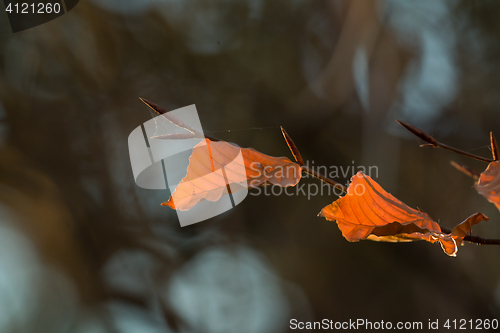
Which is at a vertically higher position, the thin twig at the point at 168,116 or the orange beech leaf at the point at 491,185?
the thin twig at the point at 168,116

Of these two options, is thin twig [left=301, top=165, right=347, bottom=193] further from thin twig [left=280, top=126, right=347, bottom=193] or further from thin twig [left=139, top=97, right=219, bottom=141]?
thin twig [left=139, top=97, right=219, bottom=141]

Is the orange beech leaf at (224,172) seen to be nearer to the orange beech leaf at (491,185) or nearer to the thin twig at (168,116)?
the thin twig at (168,116)

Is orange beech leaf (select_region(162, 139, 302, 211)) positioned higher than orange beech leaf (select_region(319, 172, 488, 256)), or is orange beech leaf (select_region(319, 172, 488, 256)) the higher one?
orange beech leaf (select_region(162, 139, 302, 211))

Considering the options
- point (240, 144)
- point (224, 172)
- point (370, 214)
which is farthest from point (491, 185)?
point (240, 144)

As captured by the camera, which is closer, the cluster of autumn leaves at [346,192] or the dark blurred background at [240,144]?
the cluster of autumn leaves at [346,192]

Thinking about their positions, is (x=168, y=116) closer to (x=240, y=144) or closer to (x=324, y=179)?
(x=324, y=179)

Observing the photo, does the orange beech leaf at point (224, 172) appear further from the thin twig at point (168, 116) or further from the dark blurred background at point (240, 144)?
the dark blurred background at point (240, 144)

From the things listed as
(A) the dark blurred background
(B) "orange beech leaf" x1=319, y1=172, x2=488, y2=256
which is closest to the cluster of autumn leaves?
(B) "orange beech leaf" x1=319, y1=172, x2=488, y2=256

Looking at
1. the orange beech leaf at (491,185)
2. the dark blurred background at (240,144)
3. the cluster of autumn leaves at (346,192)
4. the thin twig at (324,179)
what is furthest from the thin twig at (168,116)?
the dark blurred background at (240,144)

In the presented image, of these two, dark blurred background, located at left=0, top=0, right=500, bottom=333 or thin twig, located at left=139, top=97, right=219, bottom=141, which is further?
dark blurred background, located at left=0, top=0, right=500, bottom=333
